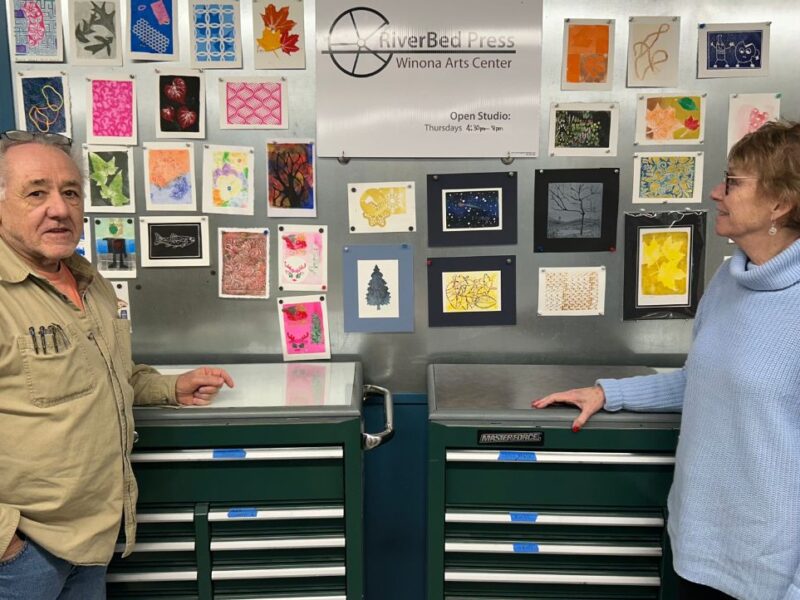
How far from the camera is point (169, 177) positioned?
1.82 m

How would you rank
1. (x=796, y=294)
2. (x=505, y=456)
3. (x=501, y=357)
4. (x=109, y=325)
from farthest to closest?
(x=501, y=357) → (x=505, y=456) → (x=109, y=325) → (x=796, y=294)

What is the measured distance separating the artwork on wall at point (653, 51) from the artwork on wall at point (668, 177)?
219mm

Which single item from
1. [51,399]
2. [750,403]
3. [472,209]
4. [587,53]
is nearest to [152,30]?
[472,209]

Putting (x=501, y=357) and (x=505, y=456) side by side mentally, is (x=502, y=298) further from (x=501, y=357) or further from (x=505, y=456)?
(x=505, y=456)

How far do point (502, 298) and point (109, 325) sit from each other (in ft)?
3.78

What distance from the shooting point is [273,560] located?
1.48 metres

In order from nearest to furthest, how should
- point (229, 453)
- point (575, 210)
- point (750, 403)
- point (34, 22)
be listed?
1. point (750, 403)
2. point (229, 453)
3. point (34, 22)
4. point (575, 210)

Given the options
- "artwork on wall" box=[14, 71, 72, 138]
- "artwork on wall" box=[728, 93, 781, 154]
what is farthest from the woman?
"artwork on wall" box=[14, 71, 72, 138]

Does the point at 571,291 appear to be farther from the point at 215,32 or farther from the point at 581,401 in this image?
the point at 215,32

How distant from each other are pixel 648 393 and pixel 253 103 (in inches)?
54.6

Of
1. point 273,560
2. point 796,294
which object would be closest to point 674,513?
point 796,294

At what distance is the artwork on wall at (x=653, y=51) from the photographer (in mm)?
1756

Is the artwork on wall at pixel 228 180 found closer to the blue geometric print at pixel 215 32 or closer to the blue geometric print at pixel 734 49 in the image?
the blue geometric print at pixel 215 32

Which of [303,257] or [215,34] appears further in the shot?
[303,257]
